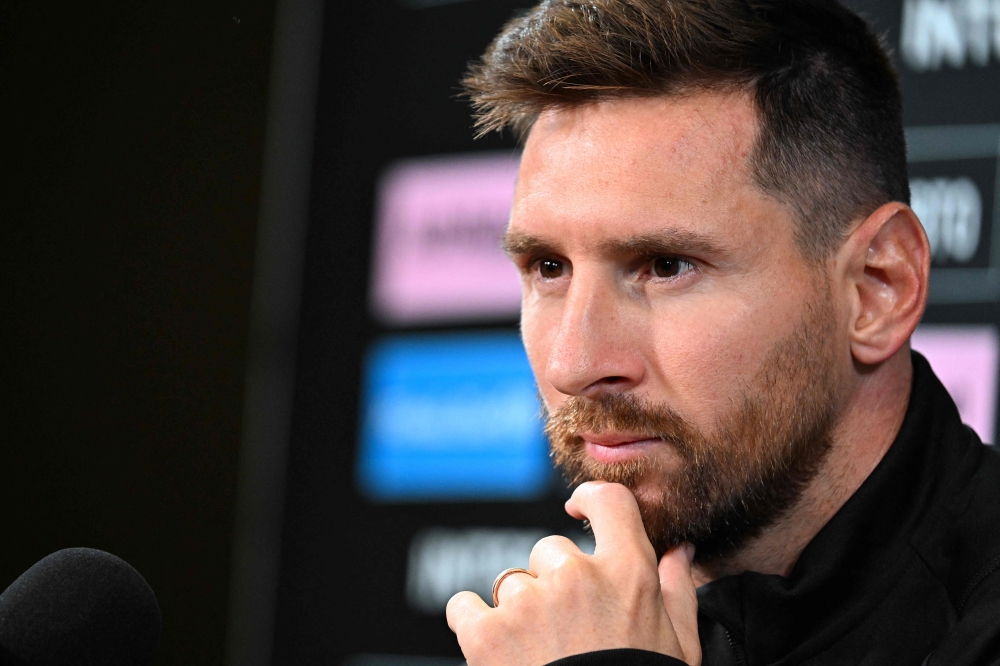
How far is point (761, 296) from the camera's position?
1.35 meters

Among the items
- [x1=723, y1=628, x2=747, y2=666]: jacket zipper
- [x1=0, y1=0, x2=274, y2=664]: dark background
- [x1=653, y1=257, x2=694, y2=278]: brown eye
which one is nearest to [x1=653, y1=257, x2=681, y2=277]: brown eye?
[x1=653, y1=257, x2=694, y2=278]: brown eye

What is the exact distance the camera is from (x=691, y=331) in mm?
1339

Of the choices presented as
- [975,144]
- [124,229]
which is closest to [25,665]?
[975,144]

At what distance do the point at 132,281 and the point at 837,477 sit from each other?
2.38 m

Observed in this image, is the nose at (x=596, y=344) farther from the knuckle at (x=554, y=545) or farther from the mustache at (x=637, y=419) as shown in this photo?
the knuckle at (x=554, y=545)

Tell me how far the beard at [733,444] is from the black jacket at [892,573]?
0.08 meters

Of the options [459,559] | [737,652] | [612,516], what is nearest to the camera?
[612,516]

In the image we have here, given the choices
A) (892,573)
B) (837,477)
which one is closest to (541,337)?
(837,477)

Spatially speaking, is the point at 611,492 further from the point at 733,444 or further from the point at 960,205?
Result: the point at 960,205

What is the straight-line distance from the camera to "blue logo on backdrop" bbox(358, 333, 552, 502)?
2732 millimetres

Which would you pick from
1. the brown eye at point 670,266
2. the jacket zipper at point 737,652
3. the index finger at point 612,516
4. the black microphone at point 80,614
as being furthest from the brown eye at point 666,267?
the black microphone at point 80,614

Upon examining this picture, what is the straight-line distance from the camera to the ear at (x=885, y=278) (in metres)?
1.40

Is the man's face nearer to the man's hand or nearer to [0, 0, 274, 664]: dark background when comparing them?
the man's hand

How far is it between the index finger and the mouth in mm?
33
